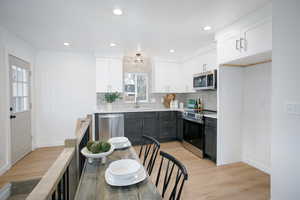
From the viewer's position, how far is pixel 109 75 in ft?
13.7

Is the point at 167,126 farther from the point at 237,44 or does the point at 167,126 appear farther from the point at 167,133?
the point at 237,44

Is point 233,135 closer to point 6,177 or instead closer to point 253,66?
point 253,66

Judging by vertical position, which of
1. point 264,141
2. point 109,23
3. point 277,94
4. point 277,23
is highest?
point 109,23

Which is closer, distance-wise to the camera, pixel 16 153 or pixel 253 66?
pixel 253 66

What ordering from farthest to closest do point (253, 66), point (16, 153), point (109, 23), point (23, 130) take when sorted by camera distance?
point (23, 130) < point (16, 153) < point (253, 66) < point (109, 23)

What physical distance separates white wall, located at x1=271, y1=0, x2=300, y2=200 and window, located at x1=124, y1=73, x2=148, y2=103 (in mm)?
3555

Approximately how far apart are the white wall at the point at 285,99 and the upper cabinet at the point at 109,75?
3416 mm

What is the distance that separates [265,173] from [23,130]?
4.81 metres

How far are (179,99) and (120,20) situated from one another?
333 centimetres

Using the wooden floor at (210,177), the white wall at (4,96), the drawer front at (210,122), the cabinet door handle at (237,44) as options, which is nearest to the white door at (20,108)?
the white wall at (4,96)

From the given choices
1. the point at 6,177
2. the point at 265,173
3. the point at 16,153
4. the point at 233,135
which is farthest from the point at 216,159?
the point at 16,153

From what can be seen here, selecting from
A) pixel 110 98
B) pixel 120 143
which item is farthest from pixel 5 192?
pixel 110 98

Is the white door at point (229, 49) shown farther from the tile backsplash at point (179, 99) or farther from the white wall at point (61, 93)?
the white wall at point (61, 93)

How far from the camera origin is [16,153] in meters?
3.06
